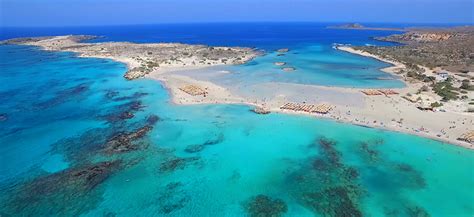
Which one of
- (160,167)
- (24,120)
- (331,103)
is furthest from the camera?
(331,103)

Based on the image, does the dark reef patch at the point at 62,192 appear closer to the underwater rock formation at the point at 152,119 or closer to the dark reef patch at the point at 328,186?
the underwater rock formation at the point at 152,119

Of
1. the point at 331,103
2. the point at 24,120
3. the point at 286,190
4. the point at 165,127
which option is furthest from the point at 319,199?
the point at 24,120

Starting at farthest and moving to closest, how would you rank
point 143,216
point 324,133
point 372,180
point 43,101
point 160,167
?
1. point 43,101
2. point 324,133
3. point 160,167
4. point 372,180
5. point 143,216

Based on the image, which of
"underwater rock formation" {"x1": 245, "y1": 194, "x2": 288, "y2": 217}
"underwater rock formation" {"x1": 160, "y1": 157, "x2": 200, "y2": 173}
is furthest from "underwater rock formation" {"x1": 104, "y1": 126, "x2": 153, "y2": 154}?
"underwater rock formation" {"x1": 245, "y1": 194, "x2": 288, "y2": 217}

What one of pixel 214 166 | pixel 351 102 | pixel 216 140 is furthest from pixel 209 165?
pixel 351 102

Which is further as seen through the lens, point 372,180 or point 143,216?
point 372,180

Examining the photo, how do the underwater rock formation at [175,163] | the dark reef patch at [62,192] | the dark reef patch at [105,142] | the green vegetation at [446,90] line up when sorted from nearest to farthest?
1. the dark reef patch at [62,192]
2. the underwater rock formation at [175,163]
3. the dark reef patch at [105,142]
4. the green vegetation at [446,90]

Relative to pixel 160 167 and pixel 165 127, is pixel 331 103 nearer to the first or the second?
pixel 165 127

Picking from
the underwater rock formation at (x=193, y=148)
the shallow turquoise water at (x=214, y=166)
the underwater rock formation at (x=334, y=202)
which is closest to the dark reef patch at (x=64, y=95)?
the shallow turquoise water at (x=214, y=166)
